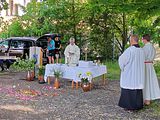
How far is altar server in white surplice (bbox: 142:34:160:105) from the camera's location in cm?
991

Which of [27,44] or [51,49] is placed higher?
[27,44]

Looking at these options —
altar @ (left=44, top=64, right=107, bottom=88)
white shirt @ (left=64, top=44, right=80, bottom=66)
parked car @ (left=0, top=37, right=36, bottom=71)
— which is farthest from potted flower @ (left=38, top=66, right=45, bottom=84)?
parked car @ (left=0, top=37, right=36, bottom=71)

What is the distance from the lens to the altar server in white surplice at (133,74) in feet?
30.0

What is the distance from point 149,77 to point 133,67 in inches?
44.1

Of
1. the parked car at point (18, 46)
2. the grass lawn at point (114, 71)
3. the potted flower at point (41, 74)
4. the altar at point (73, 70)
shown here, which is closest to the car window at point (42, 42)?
the parked car at point (18, 46)

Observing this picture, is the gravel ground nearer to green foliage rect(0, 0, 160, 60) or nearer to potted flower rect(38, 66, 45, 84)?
potted flower rect(38, 66, 45, 84)

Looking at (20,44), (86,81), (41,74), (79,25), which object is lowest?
(86,81)

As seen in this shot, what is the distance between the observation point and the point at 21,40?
822 inches

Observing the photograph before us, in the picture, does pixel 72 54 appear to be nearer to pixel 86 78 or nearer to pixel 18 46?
pixel 86 78

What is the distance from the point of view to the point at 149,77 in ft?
33.1

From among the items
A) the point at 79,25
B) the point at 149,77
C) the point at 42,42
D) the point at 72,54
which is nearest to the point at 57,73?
the point at 72,54

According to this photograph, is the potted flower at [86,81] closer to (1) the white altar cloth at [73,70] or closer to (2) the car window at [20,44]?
(1) the white altar cloth at [73,70]

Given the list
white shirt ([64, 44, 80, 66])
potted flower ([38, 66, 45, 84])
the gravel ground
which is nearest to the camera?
the gravel ground

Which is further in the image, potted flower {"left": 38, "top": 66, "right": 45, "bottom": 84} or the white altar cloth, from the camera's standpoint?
potted flower {"left": 38, "top": 66, "right": 45, "bottom": 84}
